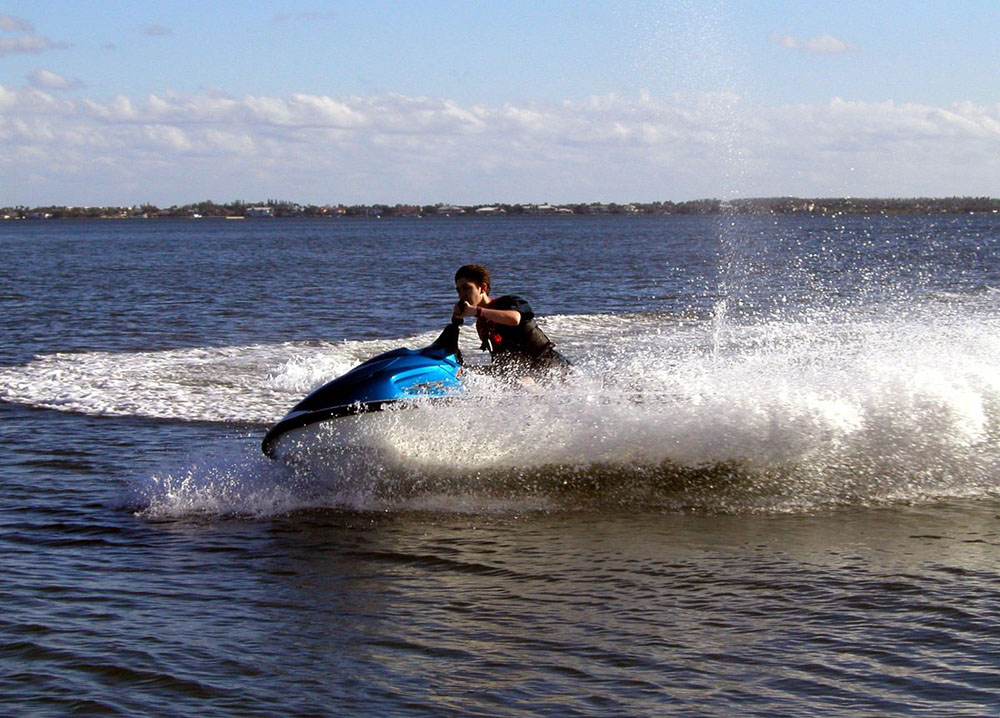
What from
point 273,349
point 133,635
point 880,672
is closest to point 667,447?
point 880,672

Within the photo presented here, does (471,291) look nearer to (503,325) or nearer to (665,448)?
(503,325)

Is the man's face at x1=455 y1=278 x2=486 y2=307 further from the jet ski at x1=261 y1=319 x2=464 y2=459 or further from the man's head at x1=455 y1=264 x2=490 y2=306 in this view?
the jet ski at x1=261 y1=319 x2=464 y2=459

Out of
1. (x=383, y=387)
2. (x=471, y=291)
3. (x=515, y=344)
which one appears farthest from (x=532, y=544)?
(x=471, y=291)

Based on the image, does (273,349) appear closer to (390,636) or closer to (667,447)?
(667,447)

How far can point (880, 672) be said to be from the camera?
575cm

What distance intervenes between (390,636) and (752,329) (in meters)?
15.2

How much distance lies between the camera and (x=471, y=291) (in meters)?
9.29

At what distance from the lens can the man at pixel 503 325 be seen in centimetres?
926

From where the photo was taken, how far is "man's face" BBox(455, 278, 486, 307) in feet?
30.4

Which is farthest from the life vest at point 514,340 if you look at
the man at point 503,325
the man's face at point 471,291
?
the man's face at point 471,291

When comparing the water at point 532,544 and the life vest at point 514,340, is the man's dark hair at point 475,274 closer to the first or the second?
the life vest at point 514,340

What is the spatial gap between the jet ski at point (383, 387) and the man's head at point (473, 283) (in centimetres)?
21

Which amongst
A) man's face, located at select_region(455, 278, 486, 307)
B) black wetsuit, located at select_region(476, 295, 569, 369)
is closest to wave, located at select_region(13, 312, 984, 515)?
black wetsuit, located at select_region(476, 295, 569, 369)

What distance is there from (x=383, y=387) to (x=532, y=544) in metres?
1.66
